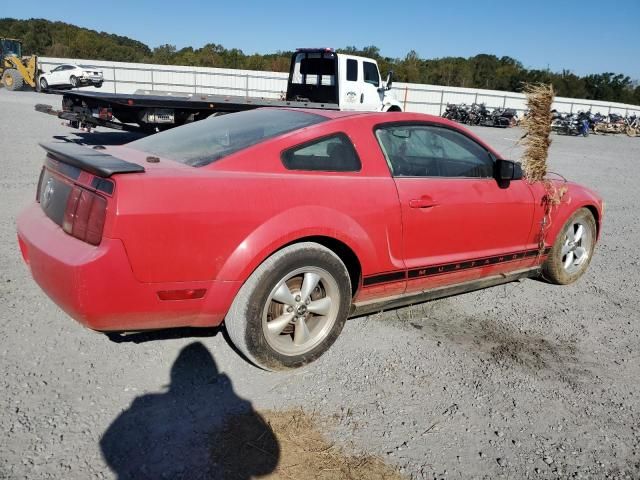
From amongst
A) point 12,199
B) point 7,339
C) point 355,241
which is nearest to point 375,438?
point 355,241

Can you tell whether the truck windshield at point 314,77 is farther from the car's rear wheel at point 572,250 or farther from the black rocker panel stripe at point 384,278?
the black rocker panel stripe at point 384,278

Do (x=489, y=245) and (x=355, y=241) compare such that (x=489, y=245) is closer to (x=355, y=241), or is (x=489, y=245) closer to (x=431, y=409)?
(x=355, y=241)

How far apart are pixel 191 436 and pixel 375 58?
5894 cm

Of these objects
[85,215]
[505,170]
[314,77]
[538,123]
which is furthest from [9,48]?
[505,170]

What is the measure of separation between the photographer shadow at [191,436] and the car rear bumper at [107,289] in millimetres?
377

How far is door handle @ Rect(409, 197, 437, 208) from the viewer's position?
3350 mm

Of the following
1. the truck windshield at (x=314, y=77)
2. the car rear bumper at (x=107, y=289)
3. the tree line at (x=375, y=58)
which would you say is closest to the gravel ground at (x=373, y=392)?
the car rear bumper at (x=107, y=289)

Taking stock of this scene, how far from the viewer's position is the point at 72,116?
34.9ft

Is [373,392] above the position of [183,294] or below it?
below

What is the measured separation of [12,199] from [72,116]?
199 inches

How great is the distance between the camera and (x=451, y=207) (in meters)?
3.54

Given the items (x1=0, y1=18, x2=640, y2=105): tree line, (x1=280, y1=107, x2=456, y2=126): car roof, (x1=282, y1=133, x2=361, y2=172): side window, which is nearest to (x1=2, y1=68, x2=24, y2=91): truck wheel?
(x1=0, y1=18, x2=640, y2=105): tree line

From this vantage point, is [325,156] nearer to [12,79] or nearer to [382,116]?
[382,116]

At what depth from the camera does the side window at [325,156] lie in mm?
3037
